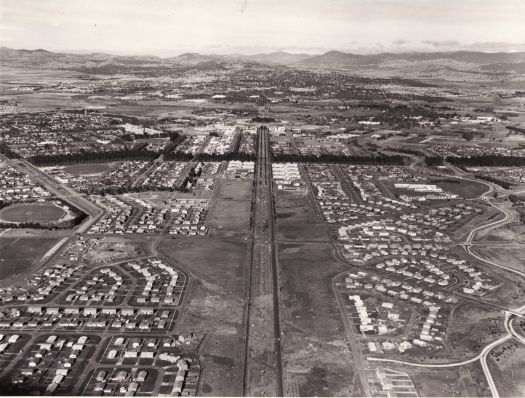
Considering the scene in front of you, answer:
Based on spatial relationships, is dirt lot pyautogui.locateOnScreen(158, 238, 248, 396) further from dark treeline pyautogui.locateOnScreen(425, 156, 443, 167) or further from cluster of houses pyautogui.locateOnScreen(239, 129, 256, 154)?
dark treeline pyautogui.locateOnScreen(425, 156, 443, 167)

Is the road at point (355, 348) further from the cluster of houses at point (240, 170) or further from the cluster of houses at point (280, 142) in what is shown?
the cluster of houses at point (280, 142)

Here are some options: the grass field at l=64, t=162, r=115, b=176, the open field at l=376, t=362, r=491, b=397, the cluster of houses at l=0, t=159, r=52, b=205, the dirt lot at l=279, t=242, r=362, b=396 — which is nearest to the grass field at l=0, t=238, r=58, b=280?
the cluster of houses at l=0, t=159, r=52, b=205

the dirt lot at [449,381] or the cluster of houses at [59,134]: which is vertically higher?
the cluster of houses at [59,134]

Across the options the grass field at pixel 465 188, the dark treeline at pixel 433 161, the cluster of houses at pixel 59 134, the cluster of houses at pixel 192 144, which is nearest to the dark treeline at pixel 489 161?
the dark treeline at pixel 433 161

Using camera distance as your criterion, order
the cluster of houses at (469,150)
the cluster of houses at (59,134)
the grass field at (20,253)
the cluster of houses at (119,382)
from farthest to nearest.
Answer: the cluster of houses at (59,134), the cluster of houses at (469,150), the grass field at (20,253), the cluster of houses at (119,382)

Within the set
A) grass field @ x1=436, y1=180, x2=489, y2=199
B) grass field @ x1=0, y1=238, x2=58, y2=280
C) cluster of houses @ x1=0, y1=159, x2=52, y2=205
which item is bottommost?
grass field @ x1=436, y1=180, x2=489, y2=199

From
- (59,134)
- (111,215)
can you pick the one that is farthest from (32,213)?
(59,134)
